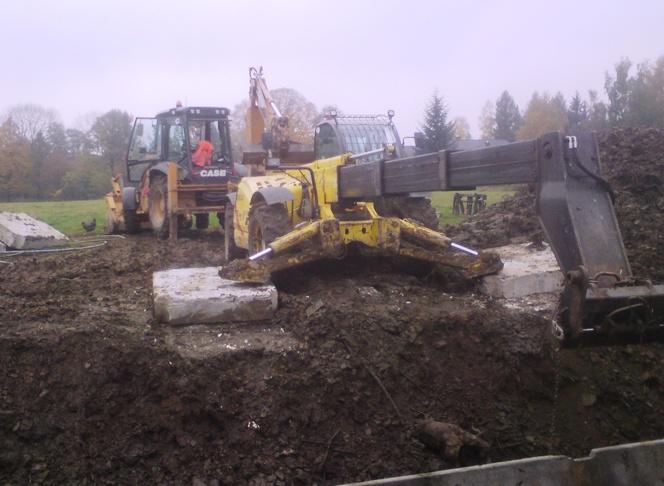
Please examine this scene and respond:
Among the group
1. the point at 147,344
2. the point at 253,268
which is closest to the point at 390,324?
the point at 253,268

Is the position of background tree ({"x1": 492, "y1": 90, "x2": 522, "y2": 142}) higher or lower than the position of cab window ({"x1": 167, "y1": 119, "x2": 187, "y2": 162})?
higher

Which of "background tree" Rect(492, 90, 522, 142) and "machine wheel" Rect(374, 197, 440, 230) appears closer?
"machine wheel" Rect(374, 197, 440, 230)

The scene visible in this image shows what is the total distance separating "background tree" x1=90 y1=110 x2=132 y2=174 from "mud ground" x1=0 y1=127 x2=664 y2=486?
138ft

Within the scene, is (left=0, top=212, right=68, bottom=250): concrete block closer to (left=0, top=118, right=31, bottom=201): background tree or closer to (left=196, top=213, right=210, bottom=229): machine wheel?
(left=196, top=213, right=210, bottom=229): machine wheel

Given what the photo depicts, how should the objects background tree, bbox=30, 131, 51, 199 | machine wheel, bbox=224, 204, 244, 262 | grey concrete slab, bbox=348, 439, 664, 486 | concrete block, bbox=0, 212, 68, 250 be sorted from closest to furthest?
grey concrete slab, bbox=348, 439, 664, 486 < machine wheel, bbox=224, 204, 244, 262 < concrete block, bbox=0, 212, 68, 250 < background tree, bbox=30, 131, 51, 199

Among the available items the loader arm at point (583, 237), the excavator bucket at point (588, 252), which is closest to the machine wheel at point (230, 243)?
the loader arm at point (583, 237)

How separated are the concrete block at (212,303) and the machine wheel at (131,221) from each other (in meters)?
8.31

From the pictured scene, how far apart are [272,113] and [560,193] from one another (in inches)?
357

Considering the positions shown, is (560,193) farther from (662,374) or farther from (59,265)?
(59,265)

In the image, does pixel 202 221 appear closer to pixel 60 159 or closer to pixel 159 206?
pixel 159 206

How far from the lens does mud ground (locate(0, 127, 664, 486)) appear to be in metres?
4.27

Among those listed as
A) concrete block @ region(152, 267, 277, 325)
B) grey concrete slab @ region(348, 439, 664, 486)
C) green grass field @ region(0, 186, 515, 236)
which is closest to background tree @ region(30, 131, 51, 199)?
green grass field @ region(0, 186, 515, 236)

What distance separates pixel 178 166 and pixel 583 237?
9.95 metres

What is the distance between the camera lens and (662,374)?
528cm
